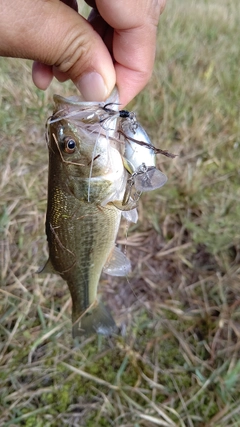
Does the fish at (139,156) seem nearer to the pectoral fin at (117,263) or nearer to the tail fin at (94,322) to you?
the pectoral fin at (117,263)

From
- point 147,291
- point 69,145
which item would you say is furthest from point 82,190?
point 147,291

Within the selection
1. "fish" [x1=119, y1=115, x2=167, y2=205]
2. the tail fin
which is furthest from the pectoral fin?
"fish" [x1=119, y1=115, x2=167, y2=205]

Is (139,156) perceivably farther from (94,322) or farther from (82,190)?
(94,322)

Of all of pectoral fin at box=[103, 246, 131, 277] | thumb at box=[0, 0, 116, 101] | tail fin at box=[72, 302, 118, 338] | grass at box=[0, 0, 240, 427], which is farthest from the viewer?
grass at box=[0, 0, 240, 427]

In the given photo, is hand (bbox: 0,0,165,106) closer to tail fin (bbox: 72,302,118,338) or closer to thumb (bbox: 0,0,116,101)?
thumb (bbox: 0,0,116,101)

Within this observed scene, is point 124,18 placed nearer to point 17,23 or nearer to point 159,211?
point 17,23

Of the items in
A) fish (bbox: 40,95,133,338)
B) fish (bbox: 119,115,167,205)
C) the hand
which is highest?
the hand
